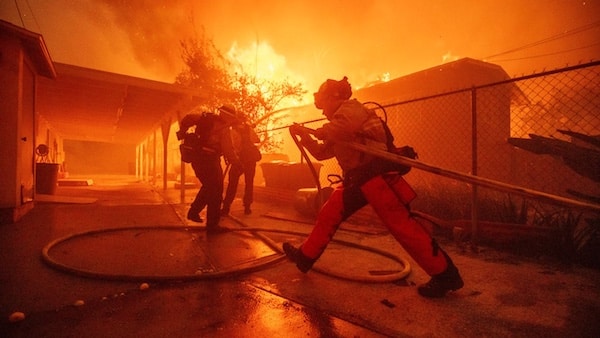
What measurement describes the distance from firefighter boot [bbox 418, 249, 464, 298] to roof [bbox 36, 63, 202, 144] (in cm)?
845

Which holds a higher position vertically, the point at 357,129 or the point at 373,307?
the point at 357,129

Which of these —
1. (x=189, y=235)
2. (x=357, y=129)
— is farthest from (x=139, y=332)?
(x=189, y=235)

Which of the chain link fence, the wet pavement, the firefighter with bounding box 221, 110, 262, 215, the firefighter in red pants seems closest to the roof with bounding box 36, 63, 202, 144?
the firefighter with bounding box 221, 110, 262, 215

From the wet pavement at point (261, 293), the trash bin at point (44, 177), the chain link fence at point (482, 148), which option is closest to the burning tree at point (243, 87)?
the chain link fence at point (482, 148)

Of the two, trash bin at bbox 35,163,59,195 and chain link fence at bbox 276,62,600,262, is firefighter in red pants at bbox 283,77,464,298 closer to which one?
chain link fence at bbox 276,62,600,262

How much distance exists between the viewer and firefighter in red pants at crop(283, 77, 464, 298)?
2342 mm

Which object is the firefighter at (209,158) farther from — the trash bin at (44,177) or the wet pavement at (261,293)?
the trash bin at (44,177)

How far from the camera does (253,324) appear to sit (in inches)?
77.2

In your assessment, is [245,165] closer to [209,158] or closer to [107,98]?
[209,158]

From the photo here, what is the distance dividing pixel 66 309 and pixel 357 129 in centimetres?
252

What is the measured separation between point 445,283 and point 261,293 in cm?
146

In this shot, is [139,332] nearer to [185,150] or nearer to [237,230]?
[237,230]

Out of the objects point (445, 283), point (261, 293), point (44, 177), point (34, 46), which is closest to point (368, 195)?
point (445, 283)

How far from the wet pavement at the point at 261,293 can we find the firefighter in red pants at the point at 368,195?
248 mm
